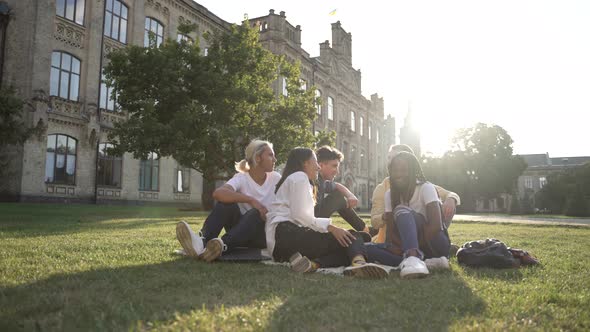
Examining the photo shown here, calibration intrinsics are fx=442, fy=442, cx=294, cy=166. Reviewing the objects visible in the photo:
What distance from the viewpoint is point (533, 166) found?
90.5 meters

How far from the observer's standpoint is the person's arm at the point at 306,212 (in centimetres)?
419

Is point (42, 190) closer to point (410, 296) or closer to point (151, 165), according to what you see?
point (151, 165)

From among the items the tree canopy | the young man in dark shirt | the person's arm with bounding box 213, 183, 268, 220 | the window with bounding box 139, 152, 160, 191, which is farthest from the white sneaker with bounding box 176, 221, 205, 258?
the tree canopy

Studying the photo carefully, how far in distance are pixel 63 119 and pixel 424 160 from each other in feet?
152

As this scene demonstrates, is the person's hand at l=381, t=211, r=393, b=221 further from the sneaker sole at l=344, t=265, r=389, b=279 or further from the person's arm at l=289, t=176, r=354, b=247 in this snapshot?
the sneaker sole at l=344, t=265, r=389, b=279

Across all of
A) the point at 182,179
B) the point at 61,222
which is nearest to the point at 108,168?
the point at 182,179

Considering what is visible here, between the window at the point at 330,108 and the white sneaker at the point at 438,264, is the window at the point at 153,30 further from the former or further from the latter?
the white sneaker at the point at 438,264

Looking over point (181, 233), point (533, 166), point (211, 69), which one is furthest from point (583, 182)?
point (181, 233)

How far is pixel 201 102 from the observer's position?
1842cm

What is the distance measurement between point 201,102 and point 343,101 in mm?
29154

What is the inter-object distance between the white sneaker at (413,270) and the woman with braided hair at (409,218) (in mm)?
255

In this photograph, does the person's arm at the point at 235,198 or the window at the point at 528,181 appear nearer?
the person's arm at the point at 235,198

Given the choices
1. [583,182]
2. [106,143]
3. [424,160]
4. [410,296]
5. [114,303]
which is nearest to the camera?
[114,303]

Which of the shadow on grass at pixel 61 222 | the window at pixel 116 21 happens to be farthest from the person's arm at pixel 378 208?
the window at pixel 116 21
